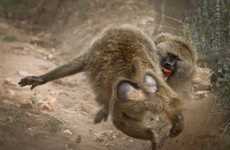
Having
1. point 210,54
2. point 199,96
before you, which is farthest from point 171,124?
point 199,96

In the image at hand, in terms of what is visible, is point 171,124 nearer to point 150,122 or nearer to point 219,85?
point 150,122

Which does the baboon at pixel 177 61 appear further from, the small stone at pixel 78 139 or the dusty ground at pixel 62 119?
the small stone at pixel 78 139

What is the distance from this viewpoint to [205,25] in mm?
7230

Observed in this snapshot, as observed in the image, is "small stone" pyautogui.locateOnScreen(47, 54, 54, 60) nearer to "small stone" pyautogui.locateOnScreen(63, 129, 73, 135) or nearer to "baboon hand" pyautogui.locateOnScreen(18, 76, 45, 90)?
"small stone" pyautogui.locateOnScreen(63, 129, 73, 135)

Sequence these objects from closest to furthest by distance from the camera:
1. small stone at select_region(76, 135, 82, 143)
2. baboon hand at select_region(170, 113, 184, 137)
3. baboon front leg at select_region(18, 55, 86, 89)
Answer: baboon hand at select_region(170, 113, 184, 137), baboon front leg at select_region(18, 55, 86, 89), small stone at select_region(76, 135, 82, 143)

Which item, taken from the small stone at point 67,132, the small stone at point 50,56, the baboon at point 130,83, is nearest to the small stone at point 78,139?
the small stone at point 67,132

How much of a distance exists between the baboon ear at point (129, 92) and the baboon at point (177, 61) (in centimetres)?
114

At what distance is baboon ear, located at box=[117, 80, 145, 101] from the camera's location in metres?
5.01

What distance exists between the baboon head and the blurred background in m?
1.18

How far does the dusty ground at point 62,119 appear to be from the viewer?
639cm

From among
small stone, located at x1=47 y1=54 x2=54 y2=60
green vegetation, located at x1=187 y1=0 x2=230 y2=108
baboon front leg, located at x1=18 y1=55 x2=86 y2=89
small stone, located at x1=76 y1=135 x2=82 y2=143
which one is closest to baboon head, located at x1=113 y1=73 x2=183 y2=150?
baboon front leg, located at x1=18 y1=55 x2=86 y2=89

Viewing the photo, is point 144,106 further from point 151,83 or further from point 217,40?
point 217,40

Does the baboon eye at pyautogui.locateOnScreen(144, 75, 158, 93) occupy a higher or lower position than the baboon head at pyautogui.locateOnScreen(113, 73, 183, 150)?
higher

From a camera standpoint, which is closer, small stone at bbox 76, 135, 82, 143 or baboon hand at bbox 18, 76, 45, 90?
baboon hand at bbox 18, 76, 45, 90
